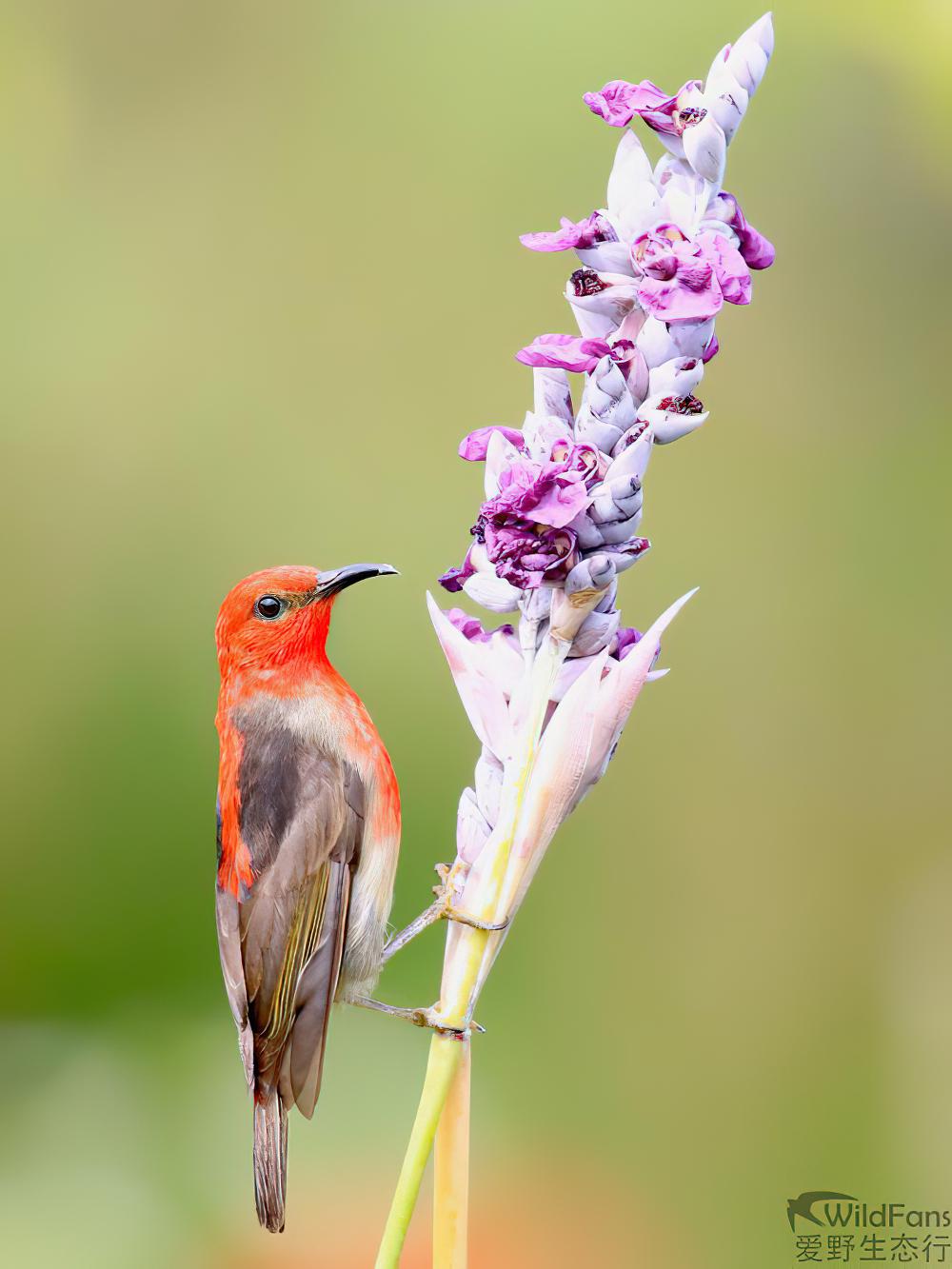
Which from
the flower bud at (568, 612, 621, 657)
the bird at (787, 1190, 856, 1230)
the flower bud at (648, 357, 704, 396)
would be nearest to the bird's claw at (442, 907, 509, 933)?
the flower bud at (568, 612, 621, 657)

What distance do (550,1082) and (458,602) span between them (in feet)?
2.01

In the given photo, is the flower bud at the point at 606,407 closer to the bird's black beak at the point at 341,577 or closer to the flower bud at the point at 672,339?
the flower bud at the point at 672,339

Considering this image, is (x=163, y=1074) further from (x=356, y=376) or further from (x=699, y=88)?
(x=699, y=88)

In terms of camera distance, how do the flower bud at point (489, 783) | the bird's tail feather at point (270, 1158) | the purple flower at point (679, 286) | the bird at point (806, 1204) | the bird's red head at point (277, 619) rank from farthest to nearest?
the bird at point (806, 1204) < the bird's red head at point (277, 619) < the bird's tail feather at point (270, 1158) < the flower bud at point (489, 783) < the purple flower at point (679, 286)

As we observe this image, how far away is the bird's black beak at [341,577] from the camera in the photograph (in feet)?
2.62

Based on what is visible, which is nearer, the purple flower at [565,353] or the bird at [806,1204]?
the purple flower at [565,353]

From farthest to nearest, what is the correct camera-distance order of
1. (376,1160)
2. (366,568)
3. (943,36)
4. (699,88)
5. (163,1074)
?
(943,36) → (163,1074) → (376,1160) → (366,568) → (699,88)

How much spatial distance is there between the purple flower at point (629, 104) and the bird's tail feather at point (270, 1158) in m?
0.60

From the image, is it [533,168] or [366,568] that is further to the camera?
[533,168]

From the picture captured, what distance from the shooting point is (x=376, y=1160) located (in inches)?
58.3

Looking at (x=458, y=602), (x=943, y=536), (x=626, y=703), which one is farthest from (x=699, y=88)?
(x=943, y=536)

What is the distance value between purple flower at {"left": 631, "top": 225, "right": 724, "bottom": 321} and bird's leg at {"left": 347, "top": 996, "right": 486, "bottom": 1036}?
32 centimetres

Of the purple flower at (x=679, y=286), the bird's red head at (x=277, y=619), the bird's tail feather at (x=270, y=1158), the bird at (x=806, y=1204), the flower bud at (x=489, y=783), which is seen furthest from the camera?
the bird at (x=806, y=1204)

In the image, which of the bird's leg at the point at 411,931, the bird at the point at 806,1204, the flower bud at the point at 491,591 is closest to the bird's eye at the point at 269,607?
the bird's leg at the point at 411,931
